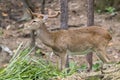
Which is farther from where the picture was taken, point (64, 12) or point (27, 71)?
point (64, 12)

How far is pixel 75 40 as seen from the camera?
10984 millimetres

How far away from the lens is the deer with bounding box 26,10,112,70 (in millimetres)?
10555

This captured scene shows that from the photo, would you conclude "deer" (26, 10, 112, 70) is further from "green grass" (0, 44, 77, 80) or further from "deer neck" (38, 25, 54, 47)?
"green grass" (0, 44, 77, 80)

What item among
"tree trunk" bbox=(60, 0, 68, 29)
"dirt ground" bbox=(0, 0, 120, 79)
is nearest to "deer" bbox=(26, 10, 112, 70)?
"tree trunk" bbox=(60, 0, 68, 29)

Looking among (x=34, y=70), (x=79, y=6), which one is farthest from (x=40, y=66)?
(x=79, y=6)

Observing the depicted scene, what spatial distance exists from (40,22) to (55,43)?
27.5 inches

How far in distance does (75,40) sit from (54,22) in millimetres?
6709

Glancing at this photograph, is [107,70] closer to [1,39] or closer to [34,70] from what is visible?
[34,70]

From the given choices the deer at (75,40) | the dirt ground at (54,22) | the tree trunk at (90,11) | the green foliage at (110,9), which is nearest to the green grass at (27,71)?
the deer at (75,40)

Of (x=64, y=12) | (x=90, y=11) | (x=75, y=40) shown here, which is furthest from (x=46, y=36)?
(x=90, y=11)

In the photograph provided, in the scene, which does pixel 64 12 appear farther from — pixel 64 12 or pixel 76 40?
pixel 76 40

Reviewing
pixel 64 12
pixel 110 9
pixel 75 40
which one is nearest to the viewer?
pixel 75 40

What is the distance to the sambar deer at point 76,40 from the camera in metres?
10.6

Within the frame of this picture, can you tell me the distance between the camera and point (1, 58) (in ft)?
44.7
